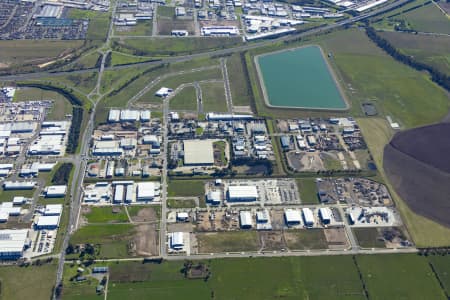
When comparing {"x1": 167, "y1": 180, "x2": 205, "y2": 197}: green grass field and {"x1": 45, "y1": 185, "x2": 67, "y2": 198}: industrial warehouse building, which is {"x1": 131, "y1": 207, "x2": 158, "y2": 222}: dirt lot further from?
{"x1": 45, "y1": 185, "x2": 67, "y2": 198}: industrial warehouse building

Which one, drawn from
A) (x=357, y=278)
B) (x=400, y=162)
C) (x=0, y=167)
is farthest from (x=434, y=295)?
(x=0, y=167)

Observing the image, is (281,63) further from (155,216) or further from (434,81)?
(155,216)

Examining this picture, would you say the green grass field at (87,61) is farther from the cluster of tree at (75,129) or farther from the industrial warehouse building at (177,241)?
the industrial warehouse building at (177,241)

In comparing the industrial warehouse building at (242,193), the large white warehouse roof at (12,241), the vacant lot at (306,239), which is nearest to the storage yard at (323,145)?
the industrial warehouse building at (242,193)

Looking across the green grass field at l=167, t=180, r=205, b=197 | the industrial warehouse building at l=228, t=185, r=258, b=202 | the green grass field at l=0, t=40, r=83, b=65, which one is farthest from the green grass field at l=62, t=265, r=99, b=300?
the green grass field at l=0, t=40, r=83, b=65

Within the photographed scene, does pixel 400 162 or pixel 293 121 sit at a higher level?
pixel 293 121
